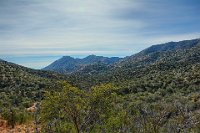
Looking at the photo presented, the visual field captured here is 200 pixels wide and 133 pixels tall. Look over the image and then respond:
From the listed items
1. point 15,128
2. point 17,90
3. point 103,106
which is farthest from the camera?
point 17,90

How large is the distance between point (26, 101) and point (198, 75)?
172 feet

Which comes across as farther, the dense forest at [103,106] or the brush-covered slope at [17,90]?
the brush-covered slope at [17,90]

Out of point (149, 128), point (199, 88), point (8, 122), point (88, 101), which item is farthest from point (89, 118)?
point (199, 88)

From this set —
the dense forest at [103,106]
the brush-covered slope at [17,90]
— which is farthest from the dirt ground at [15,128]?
the brush-covered slope at [17,90]

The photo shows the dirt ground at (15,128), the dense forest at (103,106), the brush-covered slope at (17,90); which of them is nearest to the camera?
the dense forest at (103,106)

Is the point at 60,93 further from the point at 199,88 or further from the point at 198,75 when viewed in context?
the point at 198,75

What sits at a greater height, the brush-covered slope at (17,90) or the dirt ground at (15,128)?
the brush-covered slope at (17,90)

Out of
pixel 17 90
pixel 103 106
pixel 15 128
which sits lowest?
pixel 15 128

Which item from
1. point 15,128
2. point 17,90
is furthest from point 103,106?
point 17,90

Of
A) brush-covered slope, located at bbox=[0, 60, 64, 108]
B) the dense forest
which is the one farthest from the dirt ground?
brush-covered slope, located at bbox=[0, 60, 64, 108]

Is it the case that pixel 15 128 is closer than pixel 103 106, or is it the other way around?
pixel 103 106

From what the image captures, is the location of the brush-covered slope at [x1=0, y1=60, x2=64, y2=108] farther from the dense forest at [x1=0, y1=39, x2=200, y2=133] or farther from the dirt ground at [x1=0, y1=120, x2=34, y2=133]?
the dirt ground at [x1=0, y1=120, x2=34, y2=133]

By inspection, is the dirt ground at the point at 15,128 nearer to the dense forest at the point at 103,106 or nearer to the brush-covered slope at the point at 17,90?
the dense forest at the point at 103,106

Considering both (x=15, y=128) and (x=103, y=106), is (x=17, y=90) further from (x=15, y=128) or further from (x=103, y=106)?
(x=103, y=106)
